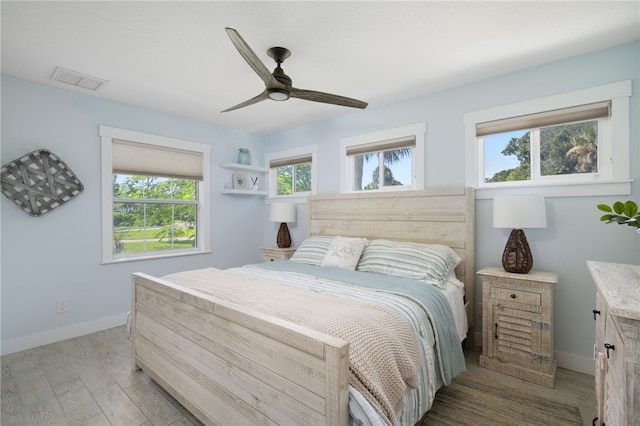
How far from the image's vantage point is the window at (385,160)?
325 cm

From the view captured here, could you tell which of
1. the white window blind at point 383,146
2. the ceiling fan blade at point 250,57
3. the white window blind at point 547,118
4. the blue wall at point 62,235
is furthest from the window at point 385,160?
the blue wall at point 62,235

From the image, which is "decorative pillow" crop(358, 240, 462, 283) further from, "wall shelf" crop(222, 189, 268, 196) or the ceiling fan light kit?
"wall shelf" crop(222, 189, 268, 196)

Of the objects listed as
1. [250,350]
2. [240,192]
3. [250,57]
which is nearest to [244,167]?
[240,192]

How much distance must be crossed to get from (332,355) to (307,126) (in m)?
3.65

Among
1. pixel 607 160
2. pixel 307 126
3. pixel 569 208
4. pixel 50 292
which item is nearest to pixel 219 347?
pixel 50 292

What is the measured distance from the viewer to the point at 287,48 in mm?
2266

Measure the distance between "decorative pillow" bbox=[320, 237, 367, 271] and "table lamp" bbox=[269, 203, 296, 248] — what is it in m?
1.22

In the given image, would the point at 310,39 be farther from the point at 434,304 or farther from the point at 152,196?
the point at 152,196

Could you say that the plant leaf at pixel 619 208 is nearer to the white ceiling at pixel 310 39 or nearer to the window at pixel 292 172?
the white ceiling at pixel 310 39

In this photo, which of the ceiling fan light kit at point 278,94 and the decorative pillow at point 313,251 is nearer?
the ceiling fan light kit at point 278,94

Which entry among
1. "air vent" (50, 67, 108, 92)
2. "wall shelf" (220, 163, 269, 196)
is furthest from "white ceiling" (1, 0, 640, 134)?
"wall shelf" (220, 163, 269, 196)

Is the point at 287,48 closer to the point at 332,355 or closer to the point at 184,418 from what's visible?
the point at 332,355

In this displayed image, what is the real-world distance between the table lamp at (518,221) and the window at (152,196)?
3.48m

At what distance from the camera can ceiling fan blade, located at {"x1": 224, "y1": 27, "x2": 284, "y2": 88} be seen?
5.30 feet
